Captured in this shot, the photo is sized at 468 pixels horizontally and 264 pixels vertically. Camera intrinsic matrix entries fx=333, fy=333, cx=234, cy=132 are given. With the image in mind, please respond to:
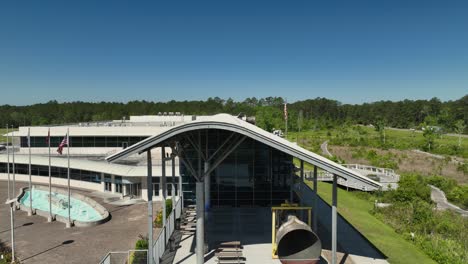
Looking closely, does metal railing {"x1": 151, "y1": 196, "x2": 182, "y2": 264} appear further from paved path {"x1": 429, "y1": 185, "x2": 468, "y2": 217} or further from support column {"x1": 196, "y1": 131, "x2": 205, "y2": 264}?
paved path {"x1": 429, "y1": 185, "x2": 468, "y2": 217}

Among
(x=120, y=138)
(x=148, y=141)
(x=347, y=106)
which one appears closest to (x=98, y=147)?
(x=120, y=138)

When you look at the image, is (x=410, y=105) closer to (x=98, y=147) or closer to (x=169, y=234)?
(x=98, y=147)

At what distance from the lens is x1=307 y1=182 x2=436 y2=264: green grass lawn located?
17.5m

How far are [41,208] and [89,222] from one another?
8.43m

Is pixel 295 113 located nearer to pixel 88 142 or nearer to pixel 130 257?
pixel 88 142

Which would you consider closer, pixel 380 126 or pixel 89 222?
pixel 89 222

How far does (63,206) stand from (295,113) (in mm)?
110275

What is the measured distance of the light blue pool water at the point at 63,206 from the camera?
27938 mm

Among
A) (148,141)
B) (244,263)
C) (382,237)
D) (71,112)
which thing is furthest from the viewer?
(71,112)

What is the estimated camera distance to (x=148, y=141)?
1343 cm

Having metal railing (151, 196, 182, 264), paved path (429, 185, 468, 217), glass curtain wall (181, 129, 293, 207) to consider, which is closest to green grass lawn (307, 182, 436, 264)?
glass curtain wall (181, 129, 293, 207)

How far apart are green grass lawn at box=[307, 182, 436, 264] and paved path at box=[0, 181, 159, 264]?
14990mm

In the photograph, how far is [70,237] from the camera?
75.3ft

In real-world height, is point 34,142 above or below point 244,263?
above
